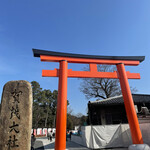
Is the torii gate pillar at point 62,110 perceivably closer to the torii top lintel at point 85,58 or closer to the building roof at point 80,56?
the torii top lintel at point 85,58

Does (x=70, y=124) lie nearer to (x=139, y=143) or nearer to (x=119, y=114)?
(x=119, y=114)

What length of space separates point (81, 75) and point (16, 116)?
466 cm

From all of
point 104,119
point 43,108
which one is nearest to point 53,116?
point 43,108

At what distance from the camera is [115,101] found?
10.5 m

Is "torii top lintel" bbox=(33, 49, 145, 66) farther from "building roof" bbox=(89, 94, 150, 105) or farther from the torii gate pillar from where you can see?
"building roof" bbox=(89, 94, 150, 105)

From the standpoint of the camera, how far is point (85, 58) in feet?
25.6

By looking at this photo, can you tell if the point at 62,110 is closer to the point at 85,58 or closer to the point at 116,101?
the point at 85,58

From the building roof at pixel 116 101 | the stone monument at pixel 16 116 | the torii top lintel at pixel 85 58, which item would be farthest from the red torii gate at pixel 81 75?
the building roof at pixel 116 101

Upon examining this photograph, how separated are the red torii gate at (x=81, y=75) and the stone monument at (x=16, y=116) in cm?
267

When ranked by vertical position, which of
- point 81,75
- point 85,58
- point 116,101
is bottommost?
point 116,101

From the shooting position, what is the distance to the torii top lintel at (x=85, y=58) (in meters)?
7.03

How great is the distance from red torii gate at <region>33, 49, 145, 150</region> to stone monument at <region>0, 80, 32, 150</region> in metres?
2.67

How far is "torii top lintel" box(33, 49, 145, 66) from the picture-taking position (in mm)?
7027

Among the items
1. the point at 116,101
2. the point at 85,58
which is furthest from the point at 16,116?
the point at 116,101
